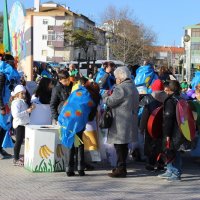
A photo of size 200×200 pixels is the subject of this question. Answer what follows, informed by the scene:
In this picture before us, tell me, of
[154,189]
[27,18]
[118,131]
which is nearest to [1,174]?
[118,131]

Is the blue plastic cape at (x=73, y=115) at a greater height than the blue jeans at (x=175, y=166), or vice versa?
the blue plastic cape at (x=73, y=115)

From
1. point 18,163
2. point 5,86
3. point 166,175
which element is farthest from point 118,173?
point 5,86

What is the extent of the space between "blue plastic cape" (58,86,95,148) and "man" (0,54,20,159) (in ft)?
6.80

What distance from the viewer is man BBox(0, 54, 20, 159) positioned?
9.92 metres

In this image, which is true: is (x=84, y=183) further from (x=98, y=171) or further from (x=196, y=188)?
(x=196, y=188)

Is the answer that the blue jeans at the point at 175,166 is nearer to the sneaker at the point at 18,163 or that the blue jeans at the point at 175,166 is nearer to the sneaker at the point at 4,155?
the sneaker at the point at 18,163

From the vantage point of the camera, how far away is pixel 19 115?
911cm

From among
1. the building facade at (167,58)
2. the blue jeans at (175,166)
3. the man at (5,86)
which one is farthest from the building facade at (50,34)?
the blue jeans at (175,166)

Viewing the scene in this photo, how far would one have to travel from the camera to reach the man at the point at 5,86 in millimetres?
9922

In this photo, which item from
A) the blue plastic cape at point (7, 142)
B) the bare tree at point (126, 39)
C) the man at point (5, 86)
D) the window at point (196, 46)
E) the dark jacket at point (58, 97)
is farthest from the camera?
the window at point (196, 46)

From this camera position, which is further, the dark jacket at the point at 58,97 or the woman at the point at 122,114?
the dark jacket at the point at 58,97

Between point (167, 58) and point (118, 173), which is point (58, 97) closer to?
point (118, 173)

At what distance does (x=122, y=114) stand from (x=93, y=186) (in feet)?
4.29

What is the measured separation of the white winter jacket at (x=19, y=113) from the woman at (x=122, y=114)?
1.67 metres
